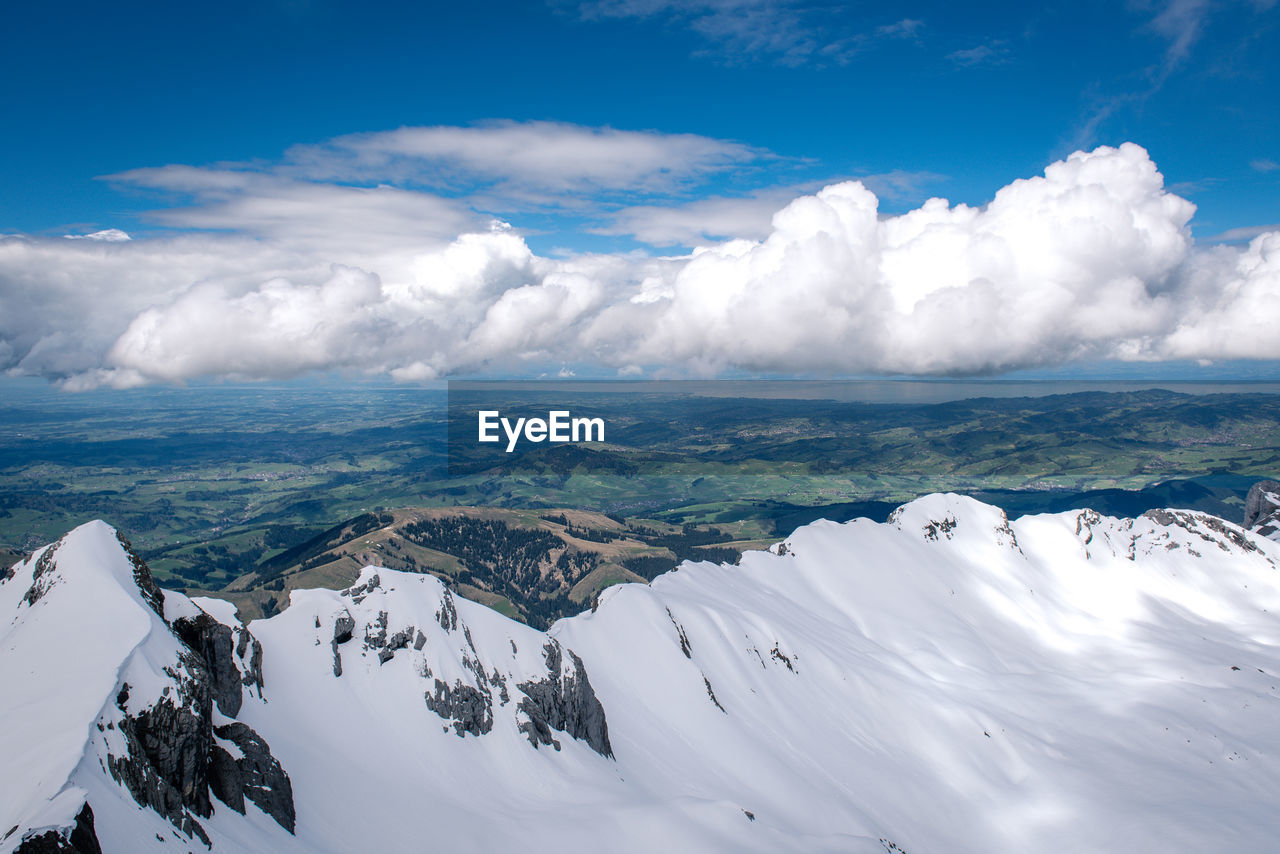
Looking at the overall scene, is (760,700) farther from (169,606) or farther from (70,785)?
(70,785)

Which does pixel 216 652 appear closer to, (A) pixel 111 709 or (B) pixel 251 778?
(B) pixel 251 778

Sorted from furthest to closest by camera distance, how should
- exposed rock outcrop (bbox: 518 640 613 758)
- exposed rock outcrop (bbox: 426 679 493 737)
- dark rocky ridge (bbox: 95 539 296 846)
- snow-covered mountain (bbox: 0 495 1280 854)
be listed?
exposed rock outcrop (bbox: 518 640 613 758), exposed rock outcrop (bbox: 426 679 493 737), snow-covered mountain (bbox: 0 495 1280 854), dark rocky ridge (bbox: 95 539 296 846)

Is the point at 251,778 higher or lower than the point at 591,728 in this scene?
higher

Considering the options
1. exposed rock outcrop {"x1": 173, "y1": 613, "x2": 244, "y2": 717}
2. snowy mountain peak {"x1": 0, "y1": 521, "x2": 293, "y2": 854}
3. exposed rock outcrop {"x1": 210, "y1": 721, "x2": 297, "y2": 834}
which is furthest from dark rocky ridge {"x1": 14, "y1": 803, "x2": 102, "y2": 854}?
exposed rock outcrop {"x1": 173, "y1": 613, "x2": 244, "y2": 717}

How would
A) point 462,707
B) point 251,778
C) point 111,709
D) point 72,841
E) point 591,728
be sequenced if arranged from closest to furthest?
point 72,841 → point 111,709 → point 251,778 → point 462,707 → point 591,728

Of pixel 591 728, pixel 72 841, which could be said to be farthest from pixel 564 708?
pixel 72 841

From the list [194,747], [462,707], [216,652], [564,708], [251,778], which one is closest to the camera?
[194,747]

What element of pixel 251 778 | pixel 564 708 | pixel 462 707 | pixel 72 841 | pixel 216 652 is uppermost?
pixel 72 841

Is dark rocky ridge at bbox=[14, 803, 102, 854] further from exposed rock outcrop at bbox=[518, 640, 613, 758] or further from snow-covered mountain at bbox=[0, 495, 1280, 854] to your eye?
exposed rock outcrop at bbox=[518, 640, 613, 758]
